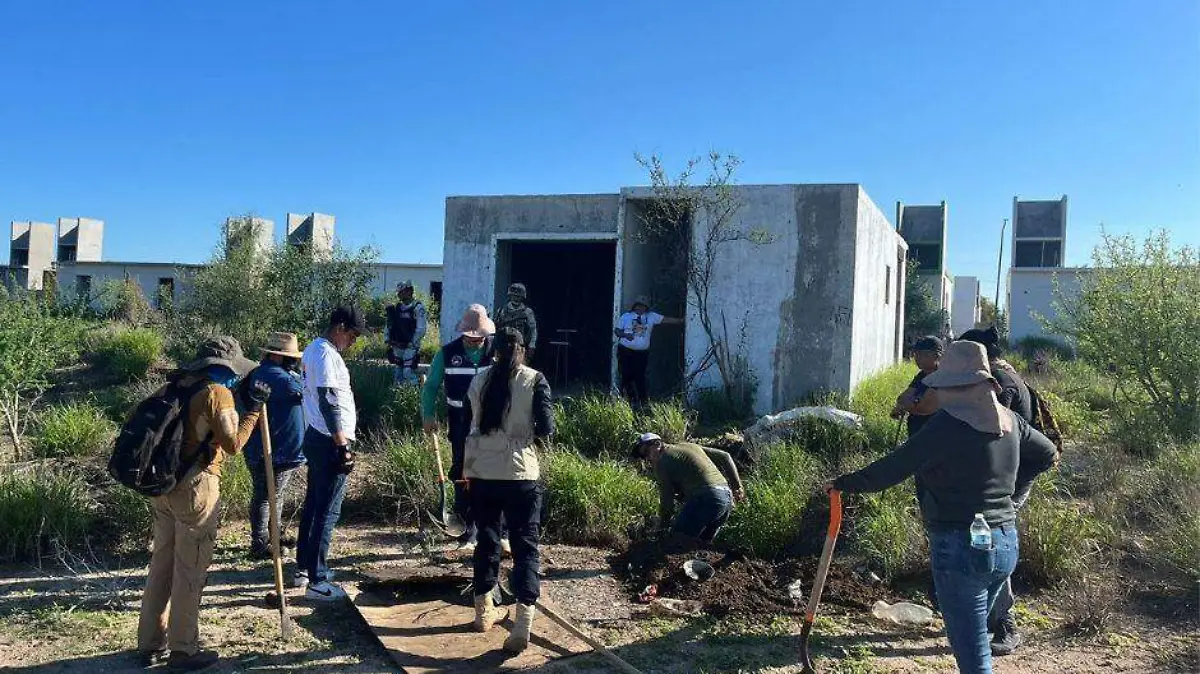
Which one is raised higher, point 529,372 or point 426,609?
point 529,372

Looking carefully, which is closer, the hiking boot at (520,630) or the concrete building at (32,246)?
the hiking boot at (520,630)

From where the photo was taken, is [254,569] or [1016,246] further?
[1016,246]

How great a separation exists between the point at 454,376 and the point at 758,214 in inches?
277

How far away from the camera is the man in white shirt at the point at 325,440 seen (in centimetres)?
488

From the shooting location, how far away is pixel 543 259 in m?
15.4

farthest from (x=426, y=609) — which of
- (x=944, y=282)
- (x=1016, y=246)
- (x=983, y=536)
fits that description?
(x=1016, y=246)

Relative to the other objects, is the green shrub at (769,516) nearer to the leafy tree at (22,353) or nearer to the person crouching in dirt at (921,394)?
the person crouching in dirt at (921,394)

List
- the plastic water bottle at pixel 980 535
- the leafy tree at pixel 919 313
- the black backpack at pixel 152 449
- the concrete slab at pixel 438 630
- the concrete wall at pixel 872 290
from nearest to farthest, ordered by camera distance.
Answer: the plastic water bottle at pixel 980 535 < the black backpack at pixel 152 449 < the concrete slab at pixel 438 630 < the concrete wall at pixel 872 290 < the leafy tree at pixel 919 313

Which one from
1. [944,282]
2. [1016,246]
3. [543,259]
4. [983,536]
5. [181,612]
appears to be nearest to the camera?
[983,536]

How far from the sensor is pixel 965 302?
4469cm

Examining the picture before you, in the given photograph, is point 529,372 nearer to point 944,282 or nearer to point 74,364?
point 74,364

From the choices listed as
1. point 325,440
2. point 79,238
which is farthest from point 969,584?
point 79,238

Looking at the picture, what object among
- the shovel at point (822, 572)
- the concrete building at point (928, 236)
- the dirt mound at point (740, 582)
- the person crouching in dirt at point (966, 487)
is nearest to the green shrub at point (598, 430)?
the dirt mound at point (740, 582)

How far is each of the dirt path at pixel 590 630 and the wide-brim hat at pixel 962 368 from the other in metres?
1.77
